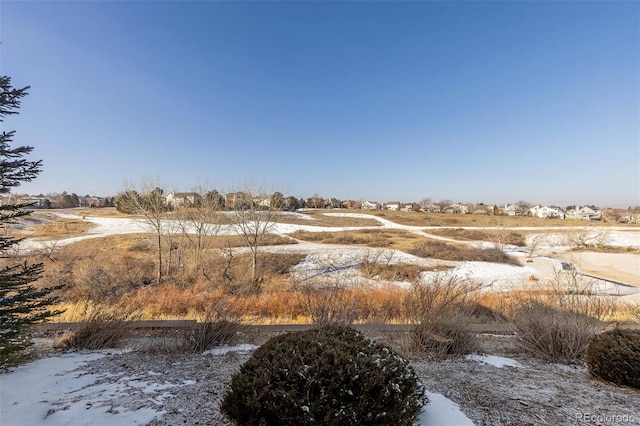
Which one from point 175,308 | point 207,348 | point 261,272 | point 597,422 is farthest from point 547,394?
point 261,272

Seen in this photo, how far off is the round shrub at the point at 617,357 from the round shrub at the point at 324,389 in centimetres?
306

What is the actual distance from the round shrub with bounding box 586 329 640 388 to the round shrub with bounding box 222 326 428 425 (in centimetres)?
306

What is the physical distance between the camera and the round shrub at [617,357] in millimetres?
3590

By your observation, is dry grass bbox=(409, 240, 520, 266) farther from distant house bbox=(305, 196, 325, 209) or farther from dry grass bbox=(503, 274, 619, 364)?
distant house bbox=(305, 196, 325, 209)

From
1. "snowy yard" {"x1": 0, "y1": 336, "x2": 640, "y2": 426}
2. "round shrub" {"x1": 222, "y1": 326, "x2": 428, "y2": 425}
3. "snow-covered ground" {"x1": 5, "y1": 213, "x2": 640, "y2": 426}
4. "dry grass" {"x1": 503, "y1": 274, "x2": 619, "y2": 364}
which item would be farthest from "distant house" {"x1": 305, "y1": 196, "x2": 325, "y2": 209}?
"round shrub" {"x1": 222, "y1": 326, "x2": 428, "y2": 425}

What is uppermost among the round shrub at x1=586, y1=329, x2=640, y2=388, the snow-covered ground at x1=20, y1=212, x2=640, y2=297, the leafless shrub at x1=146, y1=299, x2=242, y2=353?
the round shrub at x1=586, y1=329, x2=640, y2=388

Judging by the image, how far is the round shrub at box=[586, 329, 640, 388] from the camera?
3.59 metres

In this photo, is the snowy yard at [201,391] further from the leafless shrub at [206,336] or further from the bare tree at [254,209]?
the bare tree at [254,209]

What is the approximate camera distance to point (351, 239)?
31734 mm

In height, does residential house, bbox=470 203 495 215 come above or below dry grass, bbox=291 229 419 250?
above

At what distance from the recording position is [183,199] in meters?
19.6

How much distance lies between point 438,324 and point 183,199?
18.5 metres

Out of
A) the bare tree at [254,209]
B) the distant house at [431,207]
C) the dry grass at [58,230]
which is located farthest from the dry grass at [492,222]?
the dry grass at [58,230]

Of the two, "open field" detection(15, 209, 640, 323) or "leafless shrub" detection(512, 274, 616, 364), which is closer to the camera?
"leafless shrub" detection(512, 274, 616, 364)
